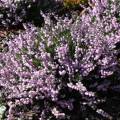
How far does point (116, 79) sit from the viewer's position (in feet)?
16.5

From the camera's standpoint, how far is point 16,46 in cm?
515

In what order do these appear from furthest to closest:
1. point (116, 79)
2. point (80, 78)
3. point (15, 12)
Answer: point (15, 12) < point (116, 79) < point (80, 78)

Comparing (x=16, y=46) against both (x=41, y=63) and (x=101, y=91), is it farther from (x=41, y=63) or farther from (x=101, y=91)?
(x=101, y=91)

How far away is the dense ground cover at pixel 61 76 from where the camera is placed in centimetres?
464

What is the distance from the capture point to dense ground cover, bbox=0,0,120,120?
4645mm

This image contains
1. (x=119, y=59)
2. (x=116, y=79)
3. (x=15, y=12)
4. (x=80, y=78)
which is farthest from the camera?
(x=15, y=12)

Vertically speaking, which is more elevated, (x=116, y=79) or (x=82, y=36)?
(x=82, y=36)

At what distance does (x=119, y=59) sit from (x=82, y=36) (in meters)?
0.68

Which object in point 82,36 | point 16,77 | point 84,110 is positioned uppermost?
point 82,36

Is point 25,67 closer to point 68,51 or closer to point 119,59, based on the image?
point 68,51

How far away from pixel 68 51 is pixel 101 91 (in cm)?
58

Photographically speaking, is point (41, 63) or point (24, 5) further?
point (24, 5)

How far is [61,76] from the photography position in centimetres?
477

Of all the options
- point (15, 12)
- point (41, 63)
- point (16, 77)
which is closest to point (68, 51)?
point (41, 63)
